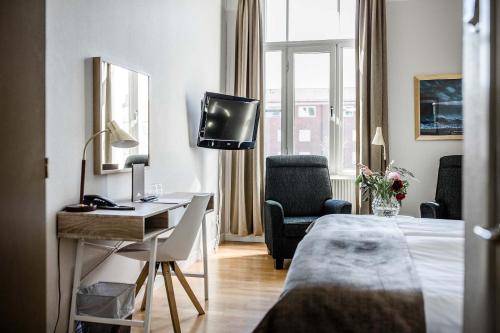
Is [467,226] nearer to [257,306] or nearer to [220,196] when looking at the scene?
[257,306]

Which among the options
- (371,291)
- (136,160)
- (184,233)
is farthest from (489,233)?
(136,160)

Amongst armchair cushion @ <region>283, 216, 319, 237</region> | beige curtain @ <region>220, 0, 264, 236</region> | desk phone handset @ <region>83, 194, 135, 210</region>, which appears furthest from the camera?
beige curtain @ <region>220, 0, 264, 236</region>

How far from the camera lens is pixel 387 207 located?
372cm

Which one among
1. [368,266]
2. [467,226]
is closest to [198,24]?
[368,266]

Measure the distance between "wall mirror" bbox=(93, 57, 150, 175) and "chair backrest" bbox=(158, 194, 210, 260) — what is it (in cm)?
57

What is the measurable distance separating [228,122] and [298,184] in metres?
0.98

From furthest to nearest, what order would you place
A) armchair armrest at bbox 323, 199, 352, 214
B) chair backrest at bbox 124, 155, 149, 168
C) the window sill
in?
the window sill < armchair armrest at bbox 323, 199, 352, 214 < chair backrest at bbox 124, 155, 149, 168

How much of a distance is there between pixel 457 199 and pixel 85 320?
3661 mm

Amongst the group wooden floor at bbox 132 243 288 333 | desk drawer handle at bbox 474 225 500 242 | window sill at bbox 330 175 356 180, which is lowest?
wooden floor at bbox 132 243 288 333

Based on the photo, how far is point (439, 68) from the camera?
16.5 ft

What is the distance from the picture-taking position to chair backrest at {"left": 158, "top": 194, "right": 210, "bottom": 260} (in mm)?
2777

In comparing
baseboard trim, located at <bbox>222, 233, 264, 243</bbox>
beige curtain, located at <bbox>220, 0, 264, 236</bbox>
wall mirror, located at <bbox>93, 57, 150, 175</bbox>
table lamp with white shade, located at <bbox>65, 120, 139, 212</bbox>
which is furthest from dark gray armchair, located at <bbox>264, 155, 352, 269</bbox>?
table lamp with white shade, located at <bbox>65, 120, 139, 212</bbox>

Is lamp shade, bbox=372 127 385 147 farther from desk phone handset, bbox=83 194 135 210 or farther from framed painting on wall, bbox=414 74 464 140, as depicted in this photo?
Result: desk phone handset, bbox=83 194 135 210

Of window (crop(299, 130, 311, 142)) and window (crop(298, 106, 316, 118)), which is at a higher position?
window (crop(298, 106, 316, 118))
